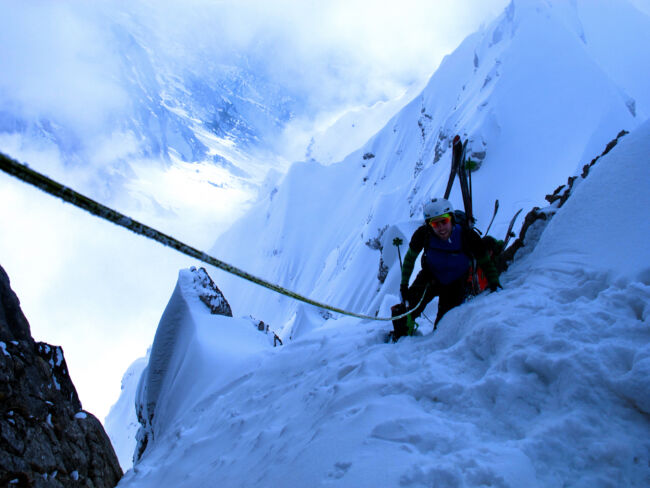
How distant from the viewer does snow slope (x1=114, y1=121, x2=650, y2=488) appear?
67.9 inches

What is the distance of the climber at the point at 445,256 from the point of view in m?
3.47

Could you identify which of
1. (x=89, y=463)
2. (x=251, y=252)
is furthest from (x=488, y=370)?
(x=251, y=252)

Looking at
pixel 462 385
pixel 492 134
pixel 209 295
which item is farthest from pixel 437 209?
pixel 492 134

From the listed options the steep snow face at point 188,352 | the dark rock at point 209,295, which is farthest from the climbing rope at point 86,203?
the dark rock at point 209,295

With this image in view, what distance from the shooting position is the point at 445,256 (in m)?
3.66

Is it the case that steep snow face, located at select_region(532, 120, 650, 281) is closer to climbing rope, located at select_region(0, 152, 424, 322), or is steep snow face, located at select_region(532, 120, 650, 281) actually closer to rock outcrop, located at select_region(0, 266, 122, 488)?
climbing rope, located at select_region(0, 152, 424, 322)

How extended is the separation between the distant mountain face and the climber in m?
7.04

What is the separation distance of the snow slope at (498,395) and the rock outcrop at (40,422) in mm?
488

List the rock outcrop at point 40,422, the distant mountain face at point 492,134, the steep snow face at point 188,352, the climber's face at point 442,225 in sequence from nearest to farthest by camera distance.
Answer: the rock outcrop at point 40,422, the climber's face at point 442,225, the steep snow face at point 188,352, the distant mountain face at point 492,134

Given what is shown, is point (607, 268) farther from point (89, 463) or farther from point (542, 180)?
point (542, 180)

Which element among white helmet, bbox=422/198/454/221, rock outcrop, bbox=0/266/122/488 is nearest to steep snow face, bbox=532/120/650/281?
white helmet, bbox=422/198/454/221

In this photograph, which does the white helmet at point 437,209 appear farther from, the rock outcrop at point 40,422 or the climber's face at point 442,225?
the rock outcrop at point 40,422

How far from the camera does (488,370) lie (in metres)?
2.39

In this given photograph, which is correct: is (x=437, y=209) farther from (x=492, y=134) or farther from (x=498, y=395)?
(x=492, y=134)
